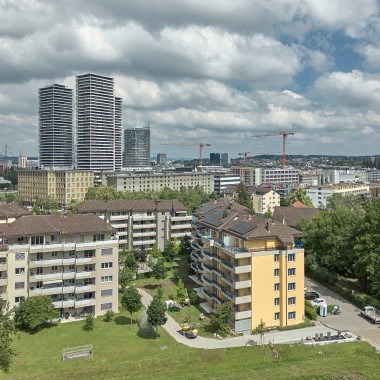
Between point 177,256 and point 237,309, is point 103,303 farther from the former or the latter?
point 177,256

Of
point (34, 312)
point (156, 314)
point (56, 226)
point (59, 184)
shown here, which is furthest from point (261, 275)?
point (59, 184)

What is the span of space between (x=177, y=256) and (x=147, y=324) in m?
33.1

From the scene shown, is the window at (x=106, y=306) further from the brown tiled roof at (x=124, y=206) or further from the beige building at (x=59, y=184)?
the beige building at (x=59, y=184)

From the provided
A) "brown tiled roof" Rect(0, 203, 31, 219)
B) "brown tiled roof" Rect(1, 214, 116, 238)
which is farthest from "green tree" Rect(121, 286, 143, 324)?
"brown tiled roof" Rect(0, 203, 31, 219)

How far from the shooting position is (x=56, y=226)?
49.6 m

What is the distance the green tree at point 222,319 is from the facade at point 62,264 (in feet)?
45.9

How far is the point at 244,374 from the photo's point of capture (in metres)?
34.3

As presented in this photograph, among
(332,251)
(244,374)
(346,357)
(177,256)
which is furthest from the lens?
(177,256)

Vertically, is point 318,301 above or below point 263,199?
below

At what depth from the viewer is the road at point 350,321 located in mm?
43219

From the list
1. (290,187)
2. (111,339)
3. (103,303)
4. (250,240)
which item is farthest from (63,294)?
(290,187)

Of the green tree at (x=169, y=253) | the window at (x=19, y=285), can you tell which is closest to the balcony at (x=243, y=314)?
the window at (x=19, y=285)

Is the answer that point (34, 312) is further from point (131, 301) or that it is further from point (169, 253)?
point (169, 253)

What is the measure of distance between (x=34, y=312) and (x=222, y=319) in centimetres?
2061
